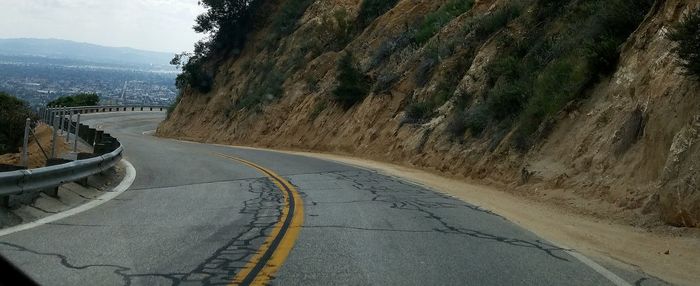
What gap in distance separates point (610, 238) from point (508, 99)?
397 inches

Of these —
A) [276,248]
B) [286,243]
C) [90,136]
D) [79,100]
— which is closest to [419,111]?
[90,136]

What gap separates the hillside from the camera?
11.6 meters

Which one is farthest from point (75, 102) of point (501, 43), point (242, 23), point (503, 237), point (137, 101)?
point (503, 237)

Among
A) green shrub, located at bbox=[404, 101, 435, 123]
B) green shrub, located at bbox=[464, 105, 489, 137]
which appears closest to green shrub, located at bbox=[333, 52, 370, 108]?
green shrub, located at bbox=[404, 101, 435, 123]

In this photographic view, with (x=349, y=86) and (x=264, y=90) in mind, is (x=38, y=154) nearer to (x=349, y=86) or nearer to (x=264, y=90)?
(x=349, y=86)

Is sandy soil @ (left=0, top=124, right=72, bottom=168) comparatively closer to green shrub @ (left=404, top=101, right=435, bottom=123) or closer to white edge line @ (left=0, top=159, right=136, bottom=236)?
white edge line @ (left=0, top=159, right=136, bottom=236)

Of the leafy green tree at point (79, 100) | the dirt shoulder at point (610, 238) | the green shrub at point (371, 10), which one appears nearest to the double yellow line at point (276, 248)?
the dirt shoulder at point (610, 238)

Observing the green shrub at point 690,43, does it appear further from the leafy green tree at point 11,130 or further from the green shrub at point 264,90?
the green shrub at point 264,90

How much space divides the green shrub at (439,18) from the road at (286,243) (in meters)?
17.9

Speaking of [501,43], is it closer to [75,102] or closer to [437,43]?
[437,43]

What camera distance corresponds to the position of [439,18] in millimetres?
30250

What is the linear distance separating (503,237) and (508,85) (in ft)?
37.7

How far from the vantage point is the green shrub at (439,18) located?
29.6 meters

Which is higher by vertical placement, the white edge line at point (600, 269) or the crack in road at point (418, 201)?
the white edge line at point (600, 269)
